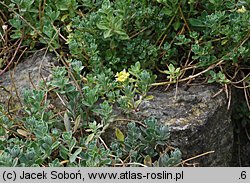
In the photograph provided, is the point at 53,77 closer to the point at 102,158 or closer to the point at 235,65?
the point at 102,158

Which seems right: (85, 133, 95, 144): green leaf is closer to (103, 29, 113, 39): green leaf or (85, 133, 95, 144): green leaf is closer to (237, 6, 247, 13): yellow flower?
(103, 29, 113, 39): green leaf

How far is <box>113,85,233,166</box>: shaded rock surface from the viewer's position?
97.0 inches

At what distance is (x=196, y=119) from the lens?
250 cm

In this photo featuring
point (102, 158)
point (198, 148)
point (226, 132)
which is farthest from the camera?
point (226, 132)

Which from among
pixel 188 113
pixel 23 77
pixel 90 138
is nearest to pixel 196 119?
pixel 188 113

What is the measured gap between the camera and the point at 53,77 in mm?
2535

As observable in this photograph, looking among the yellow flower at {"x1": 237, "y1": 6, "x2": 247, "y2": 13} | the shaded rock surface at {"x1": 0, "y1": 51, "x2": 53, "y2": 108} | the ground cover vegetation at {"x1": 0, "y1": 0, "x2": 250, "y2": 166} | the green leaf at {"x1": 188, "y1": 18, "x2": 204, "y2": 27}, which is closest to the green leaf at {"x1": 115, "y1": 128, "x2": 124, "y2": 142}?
the ground cover vegetation at {"x1": 0, "y1": 0, "x2": 250, "y2": 166}

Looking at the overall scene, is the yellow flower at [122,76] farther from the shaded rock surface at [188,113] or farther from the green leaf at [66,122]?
the green leaf at [66,122]

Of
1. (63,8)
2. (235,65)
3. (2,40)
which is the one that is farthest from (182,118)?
(2,40)

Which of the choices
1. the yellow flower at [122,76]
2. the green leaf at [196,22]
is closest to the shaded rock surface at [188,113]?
the yellow flower at [122,76]

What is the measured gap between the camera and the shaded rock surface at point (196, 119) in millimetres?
2465

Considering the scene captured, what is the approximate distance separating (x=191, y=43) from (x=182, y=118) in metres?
0.43

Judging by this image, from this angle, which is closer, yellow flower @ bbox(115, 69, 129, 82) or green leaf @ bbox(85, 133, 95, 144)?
green leaf @ bbox(85, 133, 95, 144)

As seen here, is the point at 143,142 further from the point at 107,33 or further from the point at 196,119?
the point at 107,33
